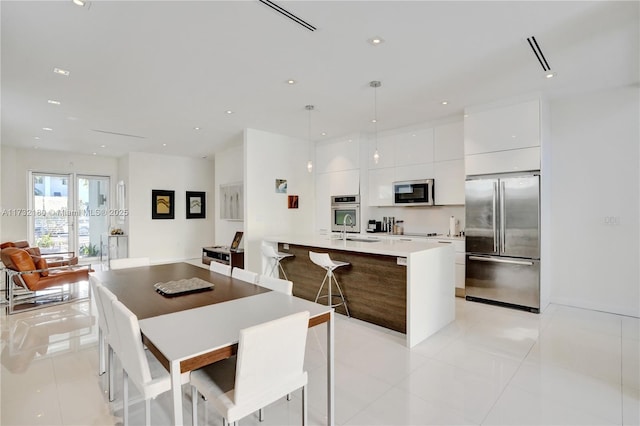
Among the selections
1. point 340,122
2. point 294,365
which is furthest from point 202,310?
point 340,122

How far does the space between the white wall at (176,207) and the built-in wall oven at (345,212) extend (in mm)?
4507

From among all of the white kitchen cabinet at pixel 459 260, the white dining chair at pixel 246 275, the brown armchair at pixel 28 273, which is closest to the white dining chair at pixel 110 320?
the white dining chair at pixel 246 275

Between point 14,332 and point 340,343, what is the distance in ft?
11.5

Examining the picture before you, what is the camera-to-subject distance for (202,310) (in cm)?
199

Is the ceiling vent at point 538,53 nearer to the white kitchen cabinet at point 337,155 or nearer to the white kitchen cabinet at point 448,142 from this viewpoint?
the white kitchen cabinet at point 448,142

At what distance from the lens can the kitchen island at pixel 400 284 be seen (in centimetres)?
322

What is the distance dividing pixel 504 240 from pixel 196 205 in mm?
7555

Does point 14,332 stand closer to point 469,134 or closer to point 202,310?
point 202,310

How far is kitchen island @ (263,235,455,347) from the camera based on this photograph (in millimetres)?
3223

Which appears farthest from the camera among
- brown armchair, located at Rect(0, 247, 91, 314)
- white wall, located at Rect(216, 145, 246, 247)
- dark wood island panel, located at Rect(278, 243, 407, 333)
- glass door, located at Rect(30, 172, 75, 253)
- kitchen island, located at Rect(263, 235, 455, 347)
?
glass door, located at Rect(30, 172, 75, 253)

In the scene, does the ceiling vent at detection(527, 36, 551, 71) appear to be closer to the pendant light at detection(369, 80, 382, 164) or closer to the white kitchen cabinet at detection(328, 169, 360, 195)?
the pendant light at detection(369, 80, 382, 164)

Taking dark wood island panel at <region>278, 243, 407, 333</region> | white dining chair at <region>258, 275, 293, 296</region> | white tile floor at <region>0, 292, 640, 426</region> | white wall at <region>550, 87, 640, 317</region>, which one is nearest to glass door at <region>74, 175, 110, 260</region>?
white tile floor at <region>0, 292, 640, 426</region>

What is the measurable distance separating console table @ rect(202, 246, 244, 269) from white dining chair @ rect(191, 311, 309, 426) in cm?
475

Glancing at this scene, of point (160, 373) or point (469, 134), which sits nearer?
point (160, 373)
